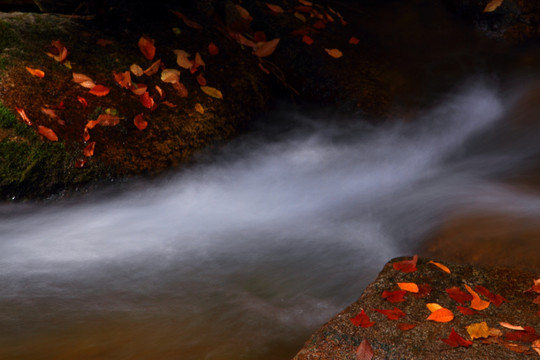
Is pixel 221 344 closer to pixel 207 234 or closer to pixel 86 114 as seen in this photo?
pixel 207 234

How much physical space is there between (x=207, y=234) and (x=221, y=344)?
131cm

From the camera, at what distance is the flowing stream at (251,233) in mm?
Result: 2508

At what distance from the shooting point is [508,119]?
17.3 ft

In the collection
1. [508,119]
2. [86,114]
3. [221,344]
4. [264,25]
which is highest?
[264,25]

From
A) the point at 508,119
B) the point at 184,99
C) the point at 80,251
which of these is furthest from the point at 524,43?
the point at 80,251

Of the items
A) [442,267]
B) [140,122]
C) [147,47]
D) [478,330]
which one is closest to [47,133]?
[140,122]

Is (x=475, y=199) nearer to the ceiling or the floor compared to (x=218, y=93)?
nearer to the floor

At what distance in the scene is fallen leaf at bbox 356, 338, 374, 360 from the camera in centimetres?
217

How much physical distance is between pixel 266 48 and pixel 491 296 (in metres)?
3.97

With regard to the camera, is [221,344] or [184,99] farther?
[184,99]

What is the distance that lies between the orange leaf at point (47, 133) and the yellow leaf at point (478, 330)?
323cm

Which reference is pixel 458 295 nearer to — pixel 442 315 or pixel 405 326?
pixel 442 315

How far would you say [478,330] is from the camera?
2256mm

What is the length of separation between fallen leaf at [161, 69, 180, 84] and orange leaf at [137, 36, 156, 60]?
22 centimetres
